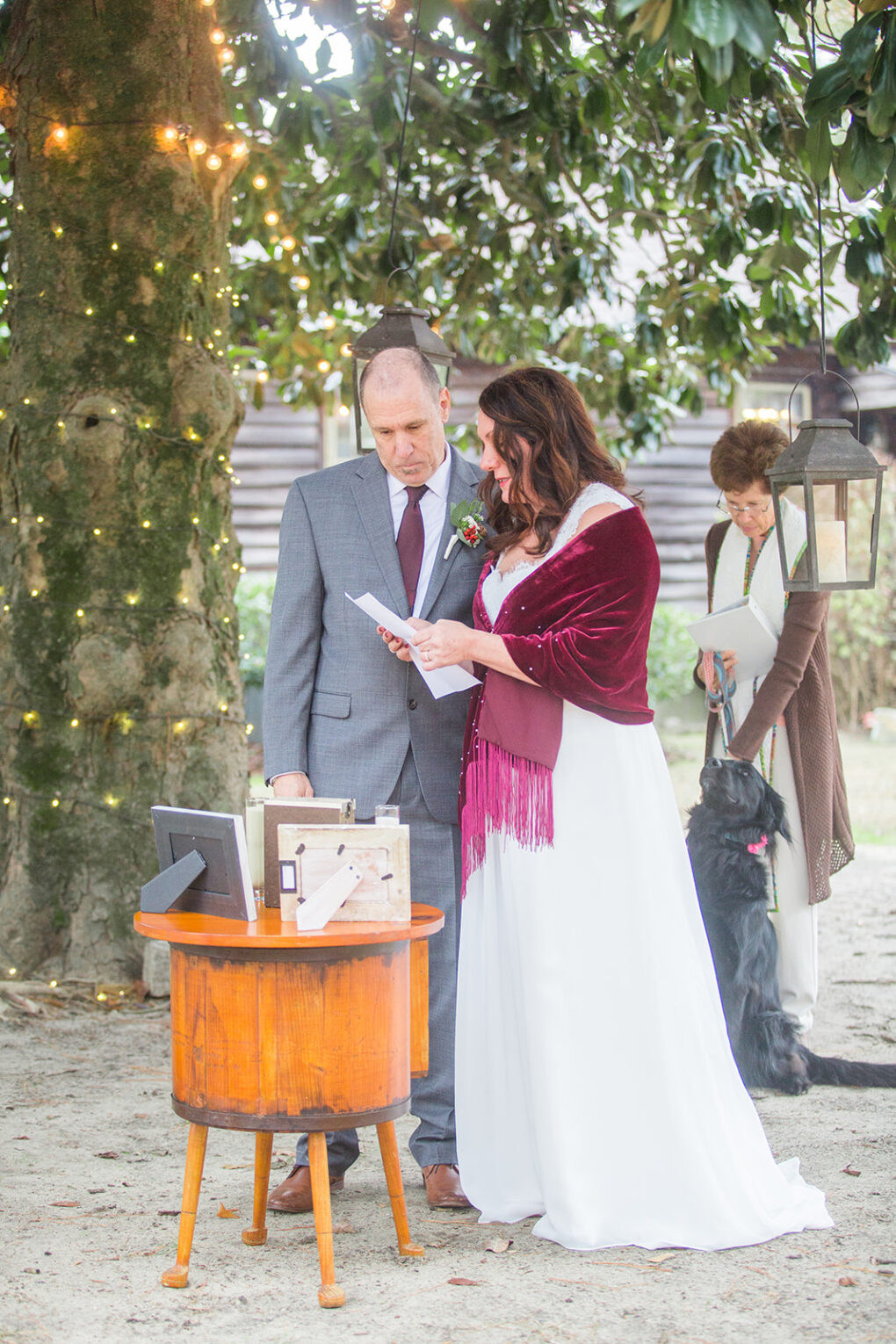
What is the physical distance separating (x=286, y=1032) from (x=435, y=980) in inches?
31.1

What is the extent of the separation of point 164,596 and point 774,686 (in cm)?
234

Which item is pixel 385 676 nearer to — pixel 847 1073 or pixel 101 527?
pixel 847 1073

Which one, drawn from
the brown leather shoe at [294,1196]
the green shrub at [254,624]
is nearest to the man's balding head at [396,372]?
the brown leather shoe at [294,1196]

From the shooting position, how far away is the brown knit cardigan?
4137mm

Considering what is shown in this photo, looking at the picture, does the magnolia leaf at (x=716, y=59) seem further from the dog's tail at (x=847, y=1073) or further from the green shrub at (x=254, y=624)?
the green shrub at (x=254, y=624)

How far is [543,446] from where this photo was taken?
2.91m

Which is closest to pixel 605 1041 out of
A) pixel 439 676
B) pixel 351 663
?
pixel 439 676

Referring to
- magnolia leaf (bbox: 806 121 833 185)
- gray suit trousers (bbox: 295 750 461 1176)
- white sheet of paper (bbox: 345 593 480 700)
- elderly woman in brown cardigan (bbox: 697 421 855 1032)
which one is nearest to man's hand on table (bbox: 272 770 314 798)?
gray suit trousers (bbox: 295 750 461 1176)

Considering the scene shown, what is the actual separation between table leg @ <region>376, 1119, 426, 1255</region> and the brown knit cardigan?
1.92 m

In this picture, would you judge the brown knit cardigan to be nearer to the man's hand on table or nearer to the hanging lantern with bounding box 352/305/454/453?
the hanging lantern with bounding box 352/305/454/453

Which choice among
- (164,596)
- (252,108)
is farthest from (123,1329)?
(252,108)

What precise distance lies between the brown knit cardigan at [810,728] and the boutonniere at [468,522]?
1.43 m

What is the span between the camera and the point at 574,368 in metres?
8.67

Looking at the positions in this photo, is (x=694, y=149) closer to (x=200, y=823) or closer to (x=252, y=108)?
(x=252, y=108)
